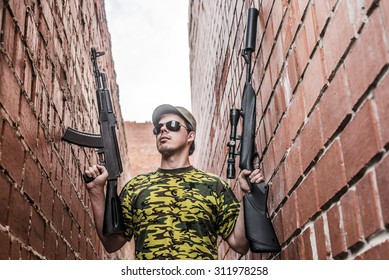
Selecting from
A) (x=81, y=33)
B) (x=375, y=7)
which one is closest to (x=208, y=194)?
(x=375, y=7)

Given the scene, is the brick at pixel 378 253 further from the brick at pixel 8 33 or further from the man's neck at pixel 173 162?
the man's neck at pixel 173 162

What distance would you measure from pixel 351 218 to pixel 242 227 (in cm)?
82

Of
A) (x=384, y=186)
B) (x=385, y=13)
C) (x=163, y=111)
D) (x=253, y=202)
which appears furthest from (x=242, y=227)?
(x=385, y=13)

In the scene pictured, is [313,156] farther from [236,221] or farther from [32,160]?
[32,160]

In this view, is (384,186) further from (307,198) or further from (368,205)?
(307,198)

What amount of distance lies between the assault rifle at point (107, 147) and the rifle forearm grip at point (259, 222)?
1.66ft

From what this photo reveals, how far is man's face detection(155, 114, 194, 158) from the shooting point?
2035 mm

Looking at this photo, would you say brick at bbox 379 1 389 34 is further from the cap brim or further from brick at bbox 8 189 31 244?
the cap brim

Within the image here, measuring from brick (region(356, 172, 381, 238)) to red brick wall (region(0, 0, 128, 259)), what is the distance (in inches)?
30.7

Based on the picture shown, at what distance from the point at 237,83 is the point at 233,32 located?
32cm

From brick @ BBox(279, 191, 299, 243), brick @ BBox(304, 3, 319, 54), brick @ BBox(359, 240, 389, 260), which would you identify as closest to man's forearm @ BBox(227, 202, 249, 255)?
brick @ BBox(279, 191, 299, 243)

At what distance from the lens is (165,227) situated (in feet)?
5.86

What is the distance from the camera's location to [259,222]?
1.64 metres

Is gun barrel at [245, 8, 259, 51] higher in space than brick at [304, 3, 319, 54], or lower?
higher
